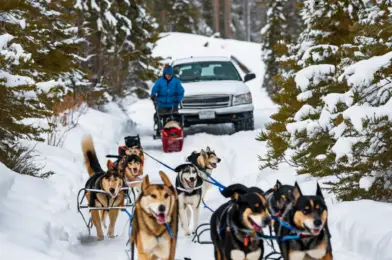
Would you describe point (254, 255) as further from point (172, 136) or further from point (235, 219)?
point (172, 136)

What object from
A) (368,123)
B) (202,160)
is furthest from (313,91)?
(368,123)

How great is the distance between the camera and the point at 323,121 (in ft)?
24.0

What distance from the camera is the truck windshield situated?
617 inches

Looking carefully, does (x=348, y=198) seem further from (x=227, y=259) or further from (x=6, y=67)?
(x=6, y=67)

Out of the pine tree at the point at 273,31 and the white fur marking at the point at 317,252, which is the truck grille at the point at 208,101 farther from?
the pine tree at the point at 273,31

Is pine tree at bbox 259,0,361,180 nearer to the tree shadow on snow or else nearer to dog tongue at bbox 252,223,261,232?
dog tongue at bbox 252,223,261,232

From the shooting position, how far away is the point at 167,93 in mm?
13844

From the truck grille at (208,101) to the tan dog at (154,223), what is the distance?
A: 892 cm

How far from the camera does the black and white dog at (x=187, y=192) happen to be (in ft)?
25.1

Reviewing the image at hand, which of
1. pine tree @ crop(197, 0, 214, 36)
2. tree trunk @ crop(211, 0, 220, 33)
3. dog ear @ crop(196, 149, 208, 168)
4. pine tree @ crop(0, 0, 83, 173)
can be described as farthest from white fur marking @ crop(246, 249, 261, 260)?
pine tree @ crop(197, 0, 214, 36)

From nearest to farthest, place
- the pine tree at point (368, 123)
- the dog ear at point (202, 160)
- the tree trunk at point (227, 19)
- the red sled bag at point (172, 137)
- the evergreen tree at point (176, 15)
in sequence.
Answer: the pine tree at point (368, 123) < the dog ear at point (202, 160) < the red sled bag at point (172, 137) < the evergreen tree at point (176, 15) < the tree trunk at point (227, 19)

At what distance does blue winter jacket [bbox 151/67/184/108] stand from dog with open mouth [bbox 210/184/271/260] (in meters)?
8.92

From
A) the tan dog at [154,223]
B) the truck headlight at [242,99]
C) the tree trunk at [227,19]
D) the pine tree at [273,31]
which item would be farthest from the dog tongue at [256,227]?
the tree trunk at [227,19]

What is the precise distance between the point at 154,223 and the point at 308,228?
66.2 inches
